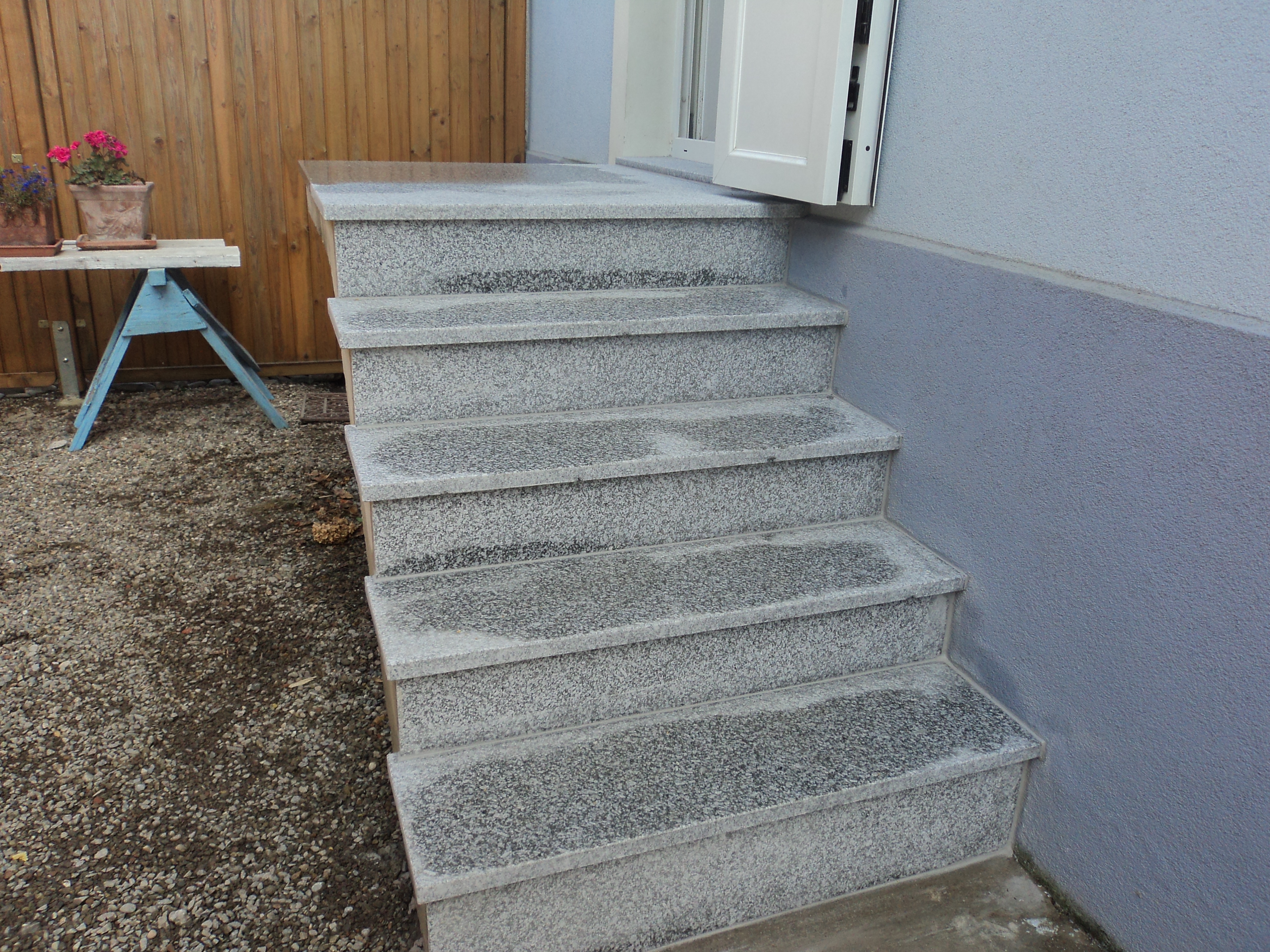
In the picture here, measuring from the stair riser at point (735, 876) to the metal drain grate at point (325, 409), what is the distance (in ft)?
9.27

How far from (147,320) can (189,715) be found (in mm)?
2090

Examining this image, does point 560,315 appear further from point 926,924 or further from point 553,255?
point 926,924

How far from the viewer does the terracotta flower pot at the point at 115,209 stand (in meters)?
3.51

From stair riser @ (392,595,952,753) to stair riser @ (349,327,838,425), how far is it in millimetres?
647

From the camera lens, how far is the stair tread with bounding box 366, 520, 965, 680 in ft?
5.25

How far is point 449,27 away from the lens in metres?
4.30

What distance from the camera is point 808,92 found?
6.77 feet

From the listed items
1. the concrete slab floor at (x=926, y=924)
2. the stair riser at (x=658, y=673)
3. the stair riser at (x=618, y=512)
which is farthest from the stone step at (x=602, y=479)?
the concrete slab floor at (x=926, y=924)

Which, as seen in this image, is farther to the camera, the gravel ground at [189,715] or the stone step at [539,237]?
the stone step at [539,237]

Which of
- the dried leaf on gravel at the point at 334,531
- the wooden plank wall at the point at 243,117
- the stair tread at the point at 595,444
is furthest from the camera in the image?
the wooden plank wall at the point at 243,117

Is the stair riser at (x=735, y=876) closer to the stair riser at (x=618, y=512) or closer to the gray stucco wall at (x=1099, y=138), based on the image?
the stair riser at (x=618, y=512)

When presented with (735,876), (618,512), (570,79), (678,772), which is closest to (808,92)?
(618,512)

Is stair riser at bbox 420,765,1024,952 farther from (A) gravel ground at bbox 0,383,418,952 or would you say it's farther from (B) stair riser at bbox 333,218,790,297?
(B) stair riser at bbox 333,218,790,297

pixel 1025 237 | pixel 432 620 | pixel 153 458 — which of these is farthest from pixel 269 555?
pixel 1025 237
